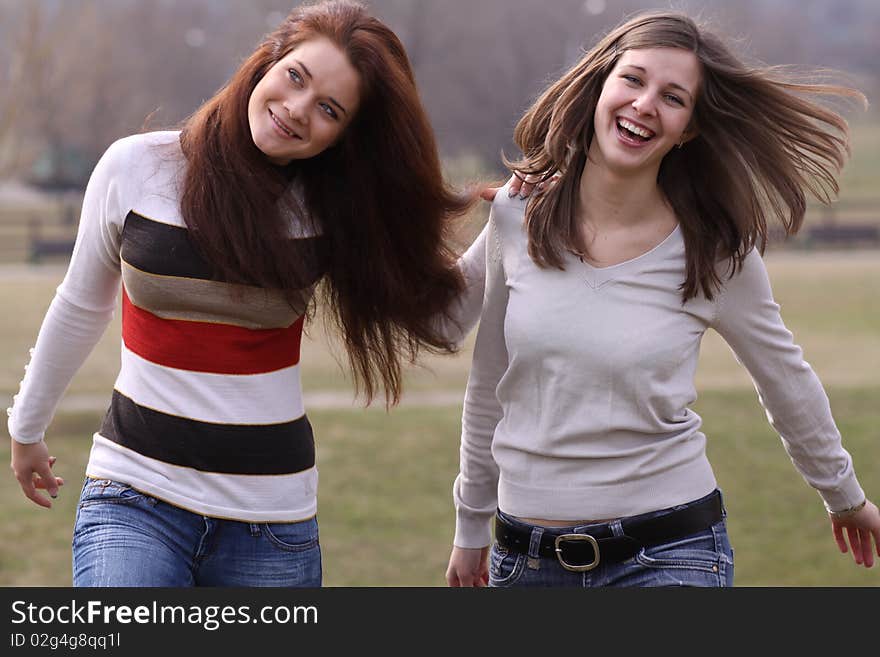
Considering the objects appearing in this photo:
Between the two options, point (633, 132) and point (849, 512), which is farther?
point (849, 512)

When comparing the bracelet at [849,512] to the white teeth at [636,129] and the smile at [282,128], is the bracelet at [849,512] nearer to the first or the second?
the white teeth at [636,129]

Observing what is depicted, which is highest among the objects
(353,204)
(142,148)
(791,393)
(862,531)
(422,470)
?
(142,148)

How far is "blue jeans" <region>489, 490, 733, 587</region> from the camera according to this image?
2902 millimetres

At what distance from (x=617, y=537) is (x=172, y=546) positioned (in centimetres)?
96

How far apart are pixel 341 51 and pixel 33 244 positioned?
28.5m

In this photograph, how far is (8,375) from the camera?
1438cm

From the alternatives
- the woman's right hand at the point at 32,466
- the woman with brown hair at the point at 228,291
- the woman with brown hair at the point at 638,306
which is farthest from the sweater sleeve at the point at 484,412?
the woman's right hand at the point at 32,466

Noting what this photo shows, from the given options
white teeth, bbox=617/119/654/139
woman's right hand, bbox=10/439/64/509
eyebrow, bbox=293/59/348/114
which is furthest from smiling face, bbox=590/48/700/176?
woman's right hand, bbox=10/439/64/509

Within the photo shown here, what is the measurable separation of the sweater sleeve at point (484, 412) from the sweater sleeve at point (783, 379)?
1.70ft

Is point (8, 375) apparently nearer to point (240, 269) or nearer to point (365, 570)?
point (365, 570)

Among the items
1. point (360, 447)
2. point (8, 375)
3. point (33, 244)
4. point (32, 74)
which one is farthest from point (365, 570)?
point (33, 244)

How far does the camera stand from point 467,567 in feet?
11.1

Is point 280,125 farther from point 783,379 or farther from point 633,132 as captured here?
point 783,379

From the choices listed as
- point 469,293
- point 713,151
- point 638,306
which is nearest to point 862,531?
point 638,306
